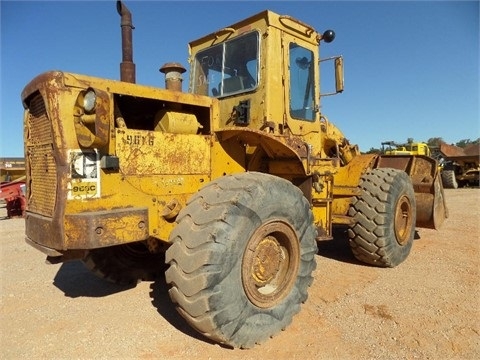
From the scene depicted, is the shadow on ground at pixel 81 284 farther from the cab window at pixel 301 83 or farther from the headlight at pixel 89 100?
the cab window at pixel 301 83

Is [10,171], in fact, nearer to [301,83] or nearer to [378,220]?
[301,83]

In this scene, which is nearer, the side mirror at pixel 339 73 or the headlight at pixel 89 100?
the headlight at pixel 89 100

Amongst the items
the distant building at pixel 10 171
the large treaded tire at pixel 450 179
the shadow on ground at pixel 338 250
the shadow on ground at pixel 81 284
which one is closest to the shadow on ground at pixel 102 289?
the shadow on ground at pixel 81 284

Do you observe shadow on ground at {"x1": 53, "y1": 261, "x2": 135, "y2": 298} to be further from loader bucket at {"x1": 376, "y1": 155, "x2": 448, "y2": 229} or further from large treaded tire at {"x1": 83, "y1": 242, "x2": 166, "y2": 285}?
loader bucket at {"x1": 376, "y1": 155, "x2": 448, "y2": 229}

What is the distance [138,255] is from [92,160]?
6.68ft

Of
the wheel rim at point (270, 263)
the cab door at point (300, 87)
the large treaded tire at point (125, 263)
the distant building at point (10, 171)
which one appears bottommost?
the large treaded tire at point (125, 263)

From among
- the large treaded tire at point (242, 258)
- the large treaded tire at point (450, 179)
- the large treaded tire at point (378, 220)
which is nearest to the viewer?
the large treaded tire at point (242, 258)

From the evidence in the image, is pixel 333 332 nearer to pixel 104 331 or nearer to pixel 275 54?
pixel 104 331

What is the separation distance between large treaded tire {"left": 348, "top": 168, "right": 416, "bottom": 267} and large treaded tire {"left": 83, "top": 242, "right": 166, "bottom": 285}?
257 cm

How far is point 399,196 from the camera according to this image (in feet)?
17.3

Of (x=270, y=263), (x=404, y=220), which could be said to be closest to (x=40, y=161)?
(x=270, y=263)

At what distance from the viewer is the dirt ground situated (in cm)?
302

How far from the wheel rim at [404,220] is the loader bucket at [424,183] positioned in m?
1.05

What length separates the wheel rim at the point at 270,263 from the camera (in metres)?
3.08
